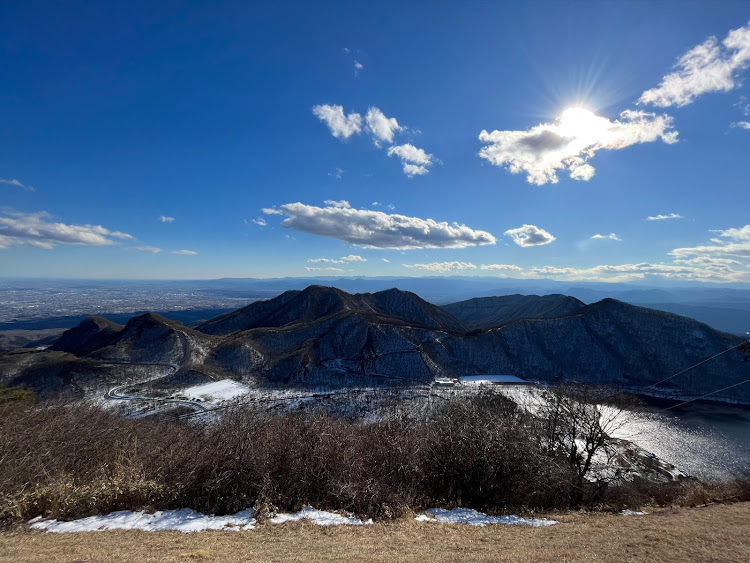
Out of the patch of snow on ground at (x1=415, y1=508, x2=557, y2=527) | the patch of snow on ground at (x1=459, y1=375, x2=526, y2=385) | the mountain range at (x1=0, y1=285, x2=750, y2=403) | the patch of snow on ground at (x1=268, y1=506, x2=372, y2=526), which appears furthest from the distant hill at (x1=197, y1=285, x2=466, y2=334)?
the patch of snow on ground at (x1=268, y1=506, x2=372, y2=526)

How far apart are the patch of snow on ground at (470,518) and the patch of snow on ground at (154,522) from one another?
300 inches

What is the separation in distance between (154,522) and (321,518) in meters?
6.56

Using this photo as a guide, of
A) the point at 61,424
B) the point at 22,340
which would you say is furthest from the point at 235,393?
the point at 22,340

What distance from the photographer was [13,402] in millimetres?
27594

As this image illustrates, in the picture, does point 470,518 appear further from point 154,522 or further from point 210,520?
point 154,522

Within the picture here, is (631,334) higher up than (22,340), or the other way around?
(631,334)

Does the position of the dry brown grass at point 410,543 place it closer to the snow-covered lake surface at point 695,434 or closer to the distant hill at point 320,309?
the snow-covered lake surface at point 695,434

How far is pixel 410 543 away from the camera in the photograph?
448 inches

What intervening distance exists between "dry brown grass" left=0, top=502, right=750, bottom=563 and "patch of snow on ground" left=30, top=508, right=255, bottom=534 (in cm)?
52

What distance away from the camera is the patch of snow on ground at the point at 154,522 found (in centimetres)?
1230

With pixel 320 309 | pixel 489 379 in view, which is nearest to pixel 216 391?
pixel 320 309

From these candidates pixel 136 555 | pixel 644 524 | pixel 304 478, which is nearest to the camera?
pixel 136 555

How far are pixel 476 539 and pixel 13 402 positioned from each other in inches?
1495

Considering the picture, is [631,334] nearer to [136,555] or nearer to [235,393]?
[235,393]
